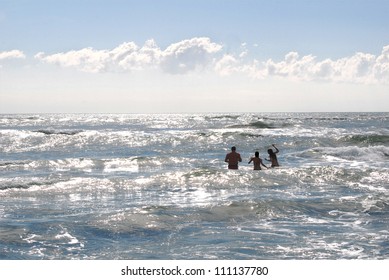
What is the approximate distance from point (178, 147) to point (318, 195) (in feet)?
84.0

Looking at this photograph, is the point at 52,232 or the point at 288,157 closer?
the point at 52,232

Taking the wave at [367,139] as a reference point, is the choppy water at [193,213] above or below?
below

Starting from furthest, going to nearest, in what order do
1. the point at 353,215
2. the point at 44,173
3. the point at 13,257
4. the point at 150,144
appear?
the point at 150,144 → the point at 44,173 → the point at 353,215 → the point at 13,257

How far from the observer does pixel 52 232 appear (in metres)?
11.5

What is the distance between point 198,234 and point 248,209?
279 centimetres

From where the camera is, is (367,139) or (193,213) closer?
(193,213)

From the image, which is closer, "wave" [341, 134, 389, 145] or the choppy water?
the choppy water

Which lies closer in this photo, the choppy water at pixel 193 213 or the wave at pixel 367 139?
the choppy water at pixel 193 213

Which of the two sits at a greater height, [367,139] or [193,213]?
[367,139]

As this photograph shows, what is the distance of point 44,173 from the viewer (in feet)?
78.5

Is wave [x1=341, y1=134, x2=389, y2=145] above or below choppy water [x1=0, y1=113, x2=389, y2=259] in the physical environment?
above
